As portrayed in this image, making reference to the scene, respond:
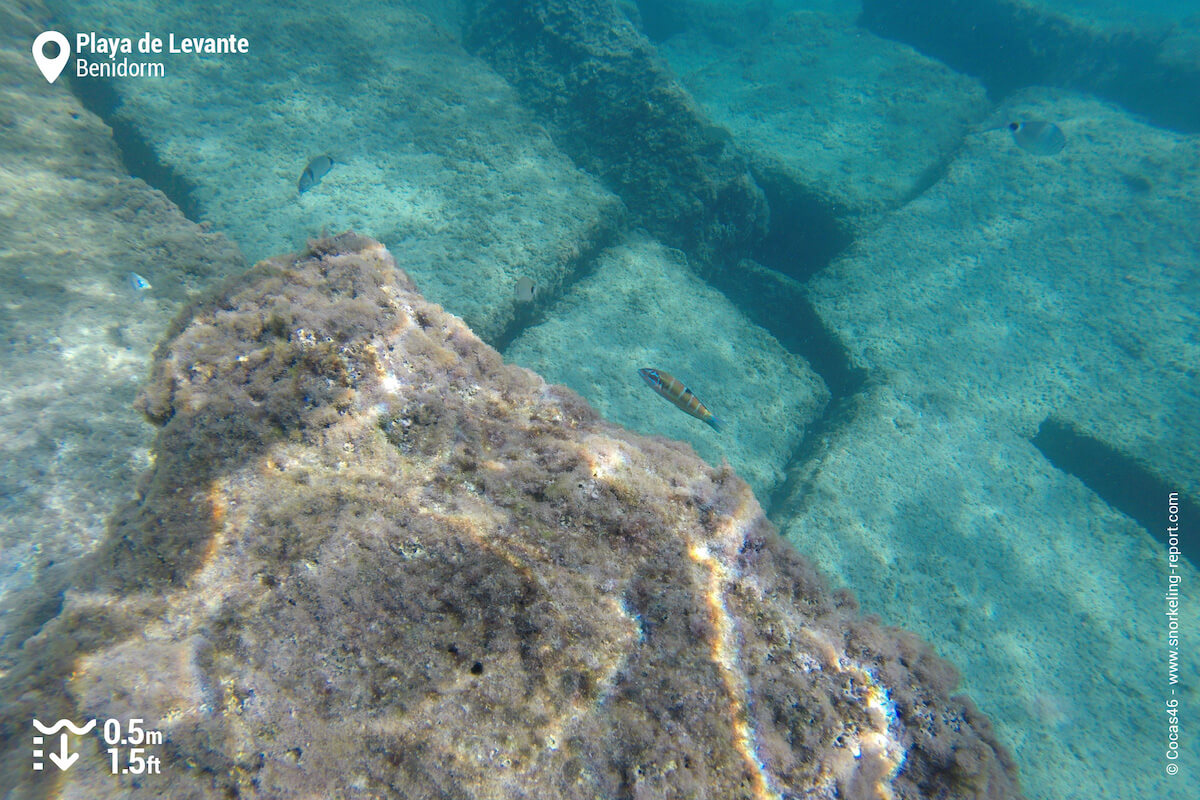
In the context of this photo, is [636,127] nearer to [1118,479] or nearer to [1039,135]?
[1039,135]

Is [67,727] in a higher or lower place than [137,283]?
higher

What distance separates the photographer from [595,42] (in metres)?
7.58

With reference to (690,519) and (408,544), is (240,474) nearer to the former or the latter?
(408,544)

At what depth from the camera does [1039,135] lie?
23.7 feet

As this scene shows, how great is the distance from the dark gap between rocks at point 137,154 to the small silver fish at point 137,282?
1.96 m

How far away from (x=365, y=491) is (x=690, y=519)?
46.2 inches

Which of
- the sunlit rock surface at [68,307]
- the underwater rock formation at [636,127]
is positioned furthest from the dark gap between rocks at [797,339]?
the sunlit rock surface at [68,307]

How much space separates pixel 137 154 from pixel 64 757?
664 cm

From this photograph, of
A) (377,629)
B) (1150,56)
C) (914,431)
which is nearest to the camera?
(377,629)

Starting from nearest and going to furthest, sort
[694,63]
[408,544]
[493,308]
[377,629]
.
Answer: [377,629], [408,544], [493,308], [694,63]

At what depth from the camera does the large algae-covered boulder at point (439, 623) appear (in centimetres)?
134

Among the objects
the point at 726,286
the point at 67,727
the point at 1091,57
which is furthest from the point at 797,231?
the point at 1091,57

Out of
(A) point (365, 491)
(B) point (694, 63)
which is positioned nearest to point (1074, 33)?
(B) point (694, 63)

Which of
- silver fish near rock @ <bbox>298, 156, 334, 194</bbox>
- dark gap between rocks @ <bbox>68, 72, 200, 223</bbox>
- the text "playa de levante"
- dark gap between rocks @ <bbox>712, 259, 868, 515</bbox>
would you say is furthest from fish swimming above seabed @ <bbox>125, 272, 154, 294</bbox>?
dark gap between rocks @ <bbox>712, 259, 868, 515</bbox>
